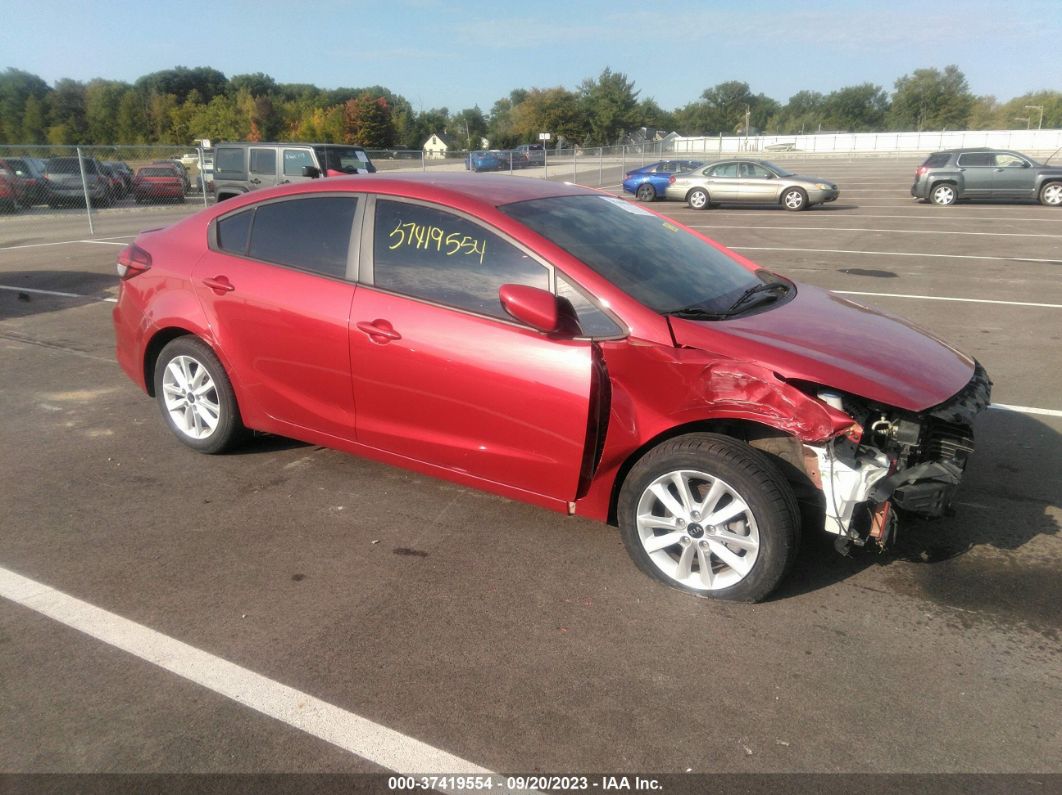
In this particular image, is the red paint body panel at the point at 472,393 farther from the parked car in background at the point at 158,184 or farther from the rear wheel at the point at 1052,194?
the parked car in background at the point at 158,184

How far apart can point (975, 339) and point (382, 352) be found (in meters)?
6.14

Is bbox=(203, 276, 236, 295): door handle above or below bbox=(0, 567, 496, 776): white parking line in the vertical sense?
above

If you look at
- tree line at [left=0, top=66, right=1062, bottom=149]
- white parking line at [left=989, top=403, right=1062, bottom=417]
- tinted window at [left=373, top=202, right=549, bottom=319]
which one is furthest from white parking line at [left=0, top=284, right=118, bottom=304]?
tree line at [left=0, top=66, right=1062, bottom=149]

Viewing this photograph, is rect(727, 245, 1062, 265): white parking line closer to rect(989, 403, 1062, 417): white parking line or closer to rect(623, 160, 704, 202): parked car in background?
rect(989, 403, 1062, 417): white parking line

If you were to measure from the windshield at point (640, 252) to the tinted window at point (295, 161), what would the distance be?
14.6 metres

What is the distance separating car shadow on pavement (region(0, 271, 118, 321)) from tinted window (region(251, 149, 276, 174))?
6720 mm

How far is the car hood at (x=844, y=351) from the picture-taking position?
10.4 ft

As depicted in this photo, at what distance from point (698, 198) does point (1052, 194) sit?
9.29 m

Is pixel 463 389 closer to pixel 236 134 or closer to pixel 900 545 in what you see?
pixel 900 545

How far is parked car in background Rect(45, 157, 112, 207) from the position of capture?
21.3 metres

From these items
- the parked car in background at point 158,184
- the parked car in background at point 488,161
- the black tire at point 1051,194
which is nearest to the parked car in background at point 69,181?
the parked car in background at point 158,184

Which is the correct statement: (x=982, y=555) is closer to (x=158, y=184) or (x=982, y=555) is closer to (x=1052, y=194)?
(x=1052, y=194)

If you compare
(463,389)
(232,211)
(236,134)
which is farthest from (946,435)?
(236,134)

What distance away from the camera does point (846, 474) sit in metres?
3.19
